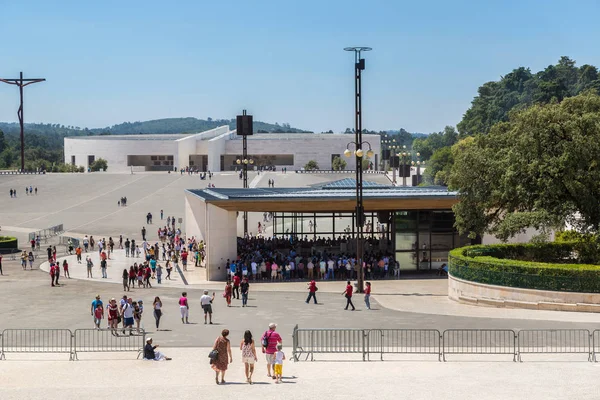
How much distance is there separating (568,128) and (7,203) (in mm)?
55754

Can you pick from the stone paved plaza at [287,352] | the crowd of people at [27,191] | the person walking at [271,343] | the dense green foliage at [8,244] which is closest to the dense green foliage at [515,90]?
the crowd of people at [27,191]

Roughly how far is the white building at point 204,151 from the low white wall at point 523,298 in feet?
370

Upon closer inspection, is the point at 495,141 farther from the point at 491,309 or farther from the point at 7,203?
the point at 7,203

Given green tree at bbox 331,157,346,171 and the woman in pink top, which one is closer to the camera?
the woman in pink top

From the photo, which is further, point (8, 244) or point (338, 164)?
point (338, 164)

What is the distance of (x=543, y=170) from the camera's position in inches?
1176

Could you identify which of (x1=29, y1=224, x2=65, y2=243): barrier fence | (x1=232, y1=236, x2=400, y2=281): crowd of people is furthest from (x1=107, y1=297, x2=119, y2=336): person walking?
(x1=29, y1=224, x2=65, y2=243): barrier fence

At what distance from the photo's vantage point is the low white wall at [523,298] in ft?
86.8

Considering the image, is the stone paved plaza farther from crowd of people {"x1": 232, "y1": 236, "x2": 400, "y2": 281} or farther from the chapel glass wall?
the chapel glass wall

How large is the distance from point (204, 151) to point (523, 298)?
124 metres

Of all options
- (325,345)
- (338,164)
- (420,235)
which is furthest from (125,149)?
(325,345)

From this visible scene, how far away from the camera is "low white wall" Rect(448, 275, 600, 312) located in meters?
26.5

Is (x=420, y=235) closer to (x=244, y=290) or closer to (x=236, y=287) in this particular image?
(x=236, y=287)

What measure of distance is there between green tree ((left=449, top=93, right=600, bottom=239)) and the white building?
109445 millimetres
